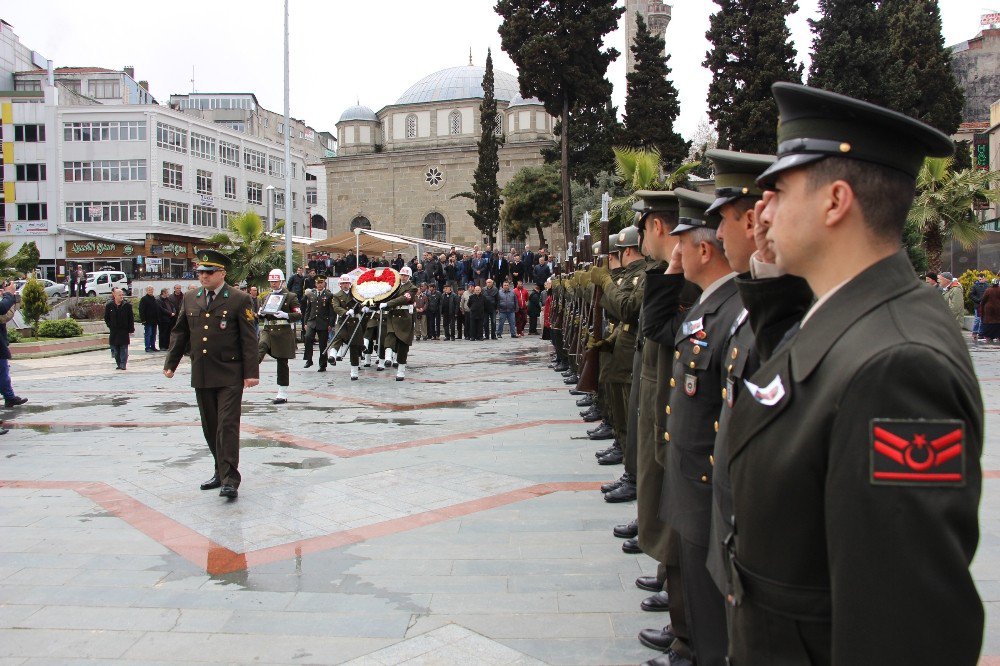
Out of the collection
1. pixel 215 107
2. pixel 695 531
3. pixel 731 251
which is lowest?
pixel 695 531

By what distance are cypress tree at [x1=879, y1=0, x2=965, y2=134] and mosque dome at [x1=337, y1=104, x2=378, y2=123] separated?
41491mm

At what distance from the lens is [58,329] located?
2395 centimetres

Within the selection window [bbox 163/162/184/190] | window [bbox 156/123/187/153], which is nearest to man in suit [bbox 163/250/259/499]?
window [bbox 156/123/187/153]

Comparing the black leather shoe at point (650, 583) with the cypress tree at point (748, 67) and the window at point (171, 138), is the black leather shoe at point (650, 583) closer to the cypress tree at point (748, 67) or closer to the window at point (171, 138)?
the cypress tree at point (748, 67)

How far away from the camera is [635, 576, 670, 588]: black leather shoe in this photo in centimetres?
461

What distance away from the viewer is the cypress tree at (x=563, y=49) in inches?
1344

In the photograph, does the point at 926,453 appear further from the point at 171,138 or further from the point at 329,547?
the point at 171,138

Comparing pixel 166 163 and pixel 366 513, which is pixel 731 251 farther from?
pixel 166 163

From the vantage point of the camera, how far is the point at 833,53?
30938mm

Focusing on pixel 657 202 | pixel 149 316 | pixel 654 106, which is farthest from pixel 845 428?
pixel 654 106

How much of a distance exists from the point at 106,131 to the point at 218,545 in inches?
2406

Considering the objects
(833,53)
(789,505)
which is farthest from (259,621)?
(833,53)

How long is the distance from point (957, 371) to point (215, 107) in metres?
98.1

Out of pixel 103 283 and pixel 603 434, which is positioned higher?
pixel 103 283
